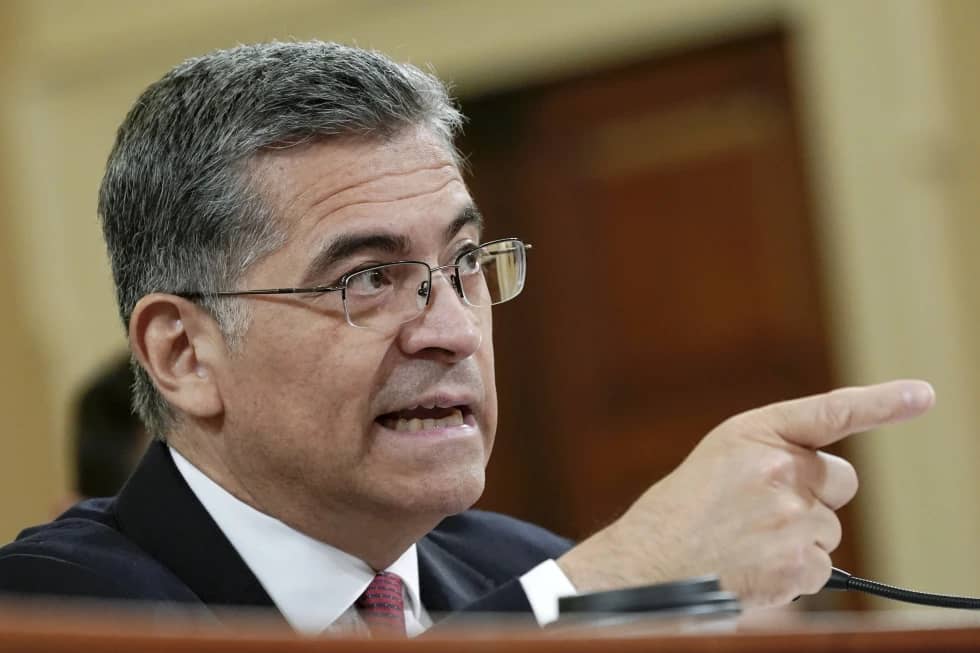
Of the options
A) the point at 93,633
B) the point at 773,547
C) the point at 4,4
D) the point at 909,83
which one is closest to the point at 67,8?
the point at 4,4

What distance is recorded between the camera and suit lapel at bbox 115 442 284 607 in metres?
1.96

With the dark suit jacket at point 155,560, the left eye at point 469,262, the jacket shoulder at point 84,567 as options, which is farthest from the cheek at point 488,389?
the jacket shoulder at point 84,567

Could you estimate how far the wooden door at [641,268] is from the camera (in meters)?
4.98

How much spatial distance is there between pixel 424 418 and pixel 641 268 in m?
3.32

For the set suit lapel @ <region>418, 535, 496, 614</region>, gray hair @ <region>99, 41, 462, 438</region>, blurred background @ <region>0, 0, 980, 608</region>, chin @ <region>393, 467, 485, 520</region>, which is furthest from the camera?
blurred background @ <region>0, 0, 980, 608</region>

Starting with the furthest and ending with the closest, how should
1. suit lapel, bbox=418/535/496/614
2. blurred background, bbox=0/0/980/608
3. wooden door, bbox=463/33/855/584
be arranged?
wooden door, bbox=463/33/855/584 < blurred background, bbox=0/0/980/608 < suit lapel, bbox=418/535/496/614

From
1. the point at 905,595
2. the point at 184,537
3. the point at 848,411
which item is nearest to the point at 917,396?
the point at 848,411

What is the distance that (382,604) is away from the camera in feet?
6.67

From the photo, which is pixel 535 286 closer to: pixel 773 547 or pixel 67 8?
pixel 67 8

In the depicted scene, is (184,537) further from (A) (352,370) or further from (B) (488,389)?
(B) (488,389)

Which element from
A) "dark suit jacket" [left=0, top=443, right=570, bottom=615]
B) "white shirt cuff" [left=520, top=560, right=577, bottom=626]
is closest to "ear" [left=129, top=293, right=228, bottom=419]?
"dark suit jacket" [left=0, top=443, right=570, bottom=615]

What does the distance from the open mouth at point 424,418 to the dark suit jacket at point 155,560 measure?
9.8 inches

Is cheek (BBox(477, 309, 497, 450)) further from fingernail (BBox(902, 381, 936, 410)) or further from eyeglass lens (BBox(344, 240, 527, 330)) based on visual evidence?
fingernail (BBox(902, 381, 936, 410))

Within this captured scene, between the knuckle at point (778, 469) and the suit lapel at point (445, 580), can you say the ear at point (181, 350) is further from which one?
the knuckle at point (778, 469)
